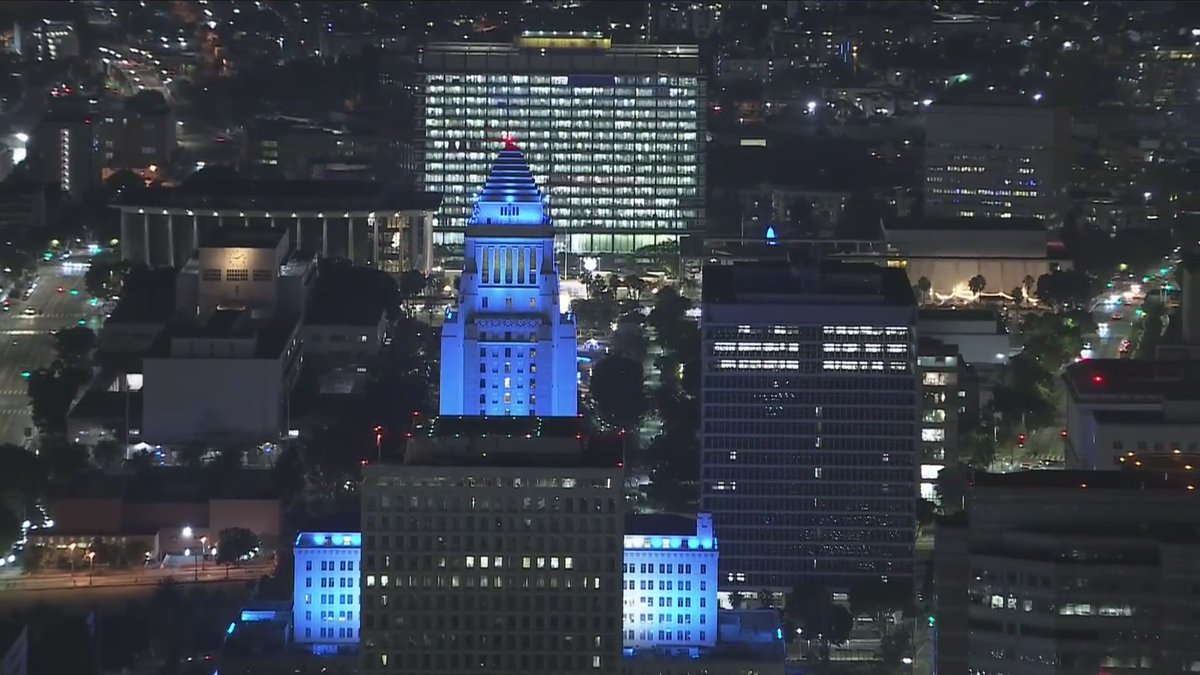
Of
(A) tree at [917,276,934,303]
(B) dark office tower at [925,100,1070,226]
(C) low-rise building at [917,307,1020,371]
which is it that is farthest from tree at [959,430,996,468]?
(B) dark office tower at [925,100,1070,226]

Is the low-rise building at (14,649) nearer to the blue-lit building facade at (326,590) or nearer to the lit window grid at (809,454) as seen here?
the blue-lit building facade at (326,590)

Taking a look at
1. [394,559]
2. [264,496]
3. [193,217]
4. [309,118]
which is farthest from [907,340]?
[309,118]

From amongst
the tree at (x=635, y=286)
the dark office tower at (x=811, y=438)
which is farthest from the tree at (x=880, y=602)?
the tree at (x=635, y=286)

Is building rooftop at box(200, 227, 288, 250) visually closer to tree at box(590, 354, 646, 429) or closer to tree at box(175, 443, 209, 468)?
tree at box(590, 354, 646, 429)

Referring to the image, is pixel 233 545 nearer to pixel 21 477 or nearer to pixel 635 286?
pixel 21 477

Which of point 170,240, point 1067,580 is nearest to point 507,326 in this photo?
point 1067,580

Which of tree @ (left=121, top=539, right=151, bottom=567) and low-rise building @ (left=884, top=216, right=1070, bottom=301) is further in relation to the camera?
low-rise building @ (left=884, top=216, right=1070, bottom=301)

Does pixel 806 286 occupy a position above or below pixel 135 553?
above
